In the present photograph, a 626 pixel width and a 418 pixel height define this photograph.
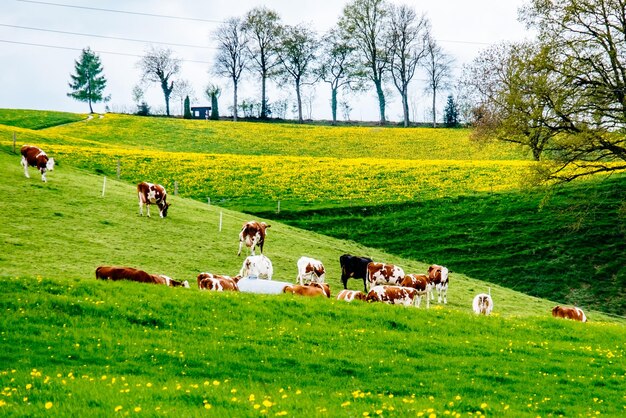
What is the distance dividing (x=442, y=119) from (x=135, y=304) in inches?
4262

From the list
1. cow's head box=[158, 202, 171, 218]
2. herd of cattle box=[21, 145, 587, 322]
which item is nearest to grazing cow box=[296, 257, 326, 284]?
herd of cattle box=[21, 145, 587, 322]

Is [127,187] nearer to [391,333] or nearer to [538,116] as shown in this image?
[538,116]

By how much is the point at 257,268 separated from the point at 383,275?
549cm

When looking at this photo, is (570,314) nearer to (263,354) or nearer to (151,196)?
(263,354)

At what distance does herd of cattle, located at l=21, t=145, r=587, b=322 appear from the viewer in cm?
2198

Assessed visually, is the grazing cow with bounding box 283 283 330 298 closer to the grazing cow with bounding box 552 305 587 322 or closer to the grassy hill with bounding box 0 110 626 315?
the grazing cow with bounding box 552 305 587 322

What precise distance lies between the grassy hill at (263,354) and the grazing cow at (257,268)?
260 cm

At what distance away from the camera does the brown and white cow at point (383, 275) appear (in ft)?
90.9

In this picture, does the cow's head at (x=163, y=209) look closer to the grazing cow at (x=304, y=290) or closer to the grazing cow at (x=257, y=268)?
the grazing cow at (x=257, y=268)

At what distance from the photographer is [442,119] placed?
119m

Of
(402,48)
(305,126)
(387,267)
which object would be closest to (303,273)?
(387,267)

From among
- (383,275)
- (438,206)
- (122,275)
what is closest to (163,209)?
(383,275)

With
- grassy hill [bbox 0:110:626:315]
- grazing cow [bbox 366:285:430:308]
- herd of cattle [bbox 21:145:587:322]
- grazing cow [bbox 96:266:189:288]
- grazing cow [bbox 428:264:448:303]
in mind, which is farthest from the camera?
grassy hill [bbox 0:110:626:315]

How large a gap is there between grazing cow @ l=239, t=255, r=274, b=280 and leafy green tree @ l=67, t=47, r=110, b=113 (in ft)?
357
